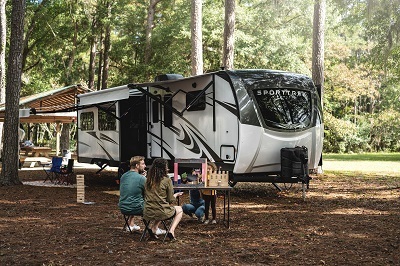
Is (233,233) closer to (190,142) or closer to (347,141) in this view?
(190,142)

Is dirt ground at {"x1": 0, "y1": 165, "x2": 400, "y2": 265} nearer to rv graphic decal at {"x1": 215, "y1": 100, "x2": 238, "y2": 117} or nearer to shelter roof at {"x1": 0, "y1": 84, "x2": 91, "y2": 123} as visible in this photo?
rv graphic decal at {"x1": 215, "y1": 100, "x2": 238, "y2": 117}

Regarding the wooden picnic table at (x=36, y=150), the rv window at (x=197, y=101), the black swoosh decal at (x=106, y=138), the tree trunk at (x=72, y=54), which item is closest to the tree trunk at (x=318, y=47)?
the rv window at (x=197, y=101)

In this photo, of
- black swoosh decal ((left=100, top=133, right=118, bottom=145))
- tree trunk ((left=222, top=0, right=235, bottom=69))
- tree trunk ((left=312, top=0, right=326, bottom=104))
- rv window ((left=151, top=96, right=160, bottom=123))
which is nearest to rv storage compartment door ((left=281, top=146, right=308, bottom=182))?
rv window ((left=151, top=96, right=160, bottom=123))

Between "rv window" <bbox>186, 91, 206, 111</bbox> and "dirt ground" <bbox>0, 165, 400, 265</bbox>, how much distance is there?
2040 millimetres

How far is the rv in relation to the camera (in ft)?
35.8

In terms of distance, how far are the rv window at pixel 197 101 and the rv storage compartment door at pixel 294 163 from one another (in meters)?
2.17

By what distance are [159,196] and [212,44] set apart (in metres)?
18.9

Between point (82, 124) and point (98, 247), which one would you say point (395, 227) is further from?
point (82, 124)

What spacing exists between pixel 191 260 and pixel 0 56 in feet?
59.9

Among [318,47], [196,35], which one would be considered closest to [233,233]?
[196,35]

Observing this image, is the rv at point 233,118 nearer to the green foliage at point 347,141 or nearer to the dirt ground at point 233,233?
the dirt ground at point 233,233

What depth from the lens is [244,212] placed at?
9.84 meters

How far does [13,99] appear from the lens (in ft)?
47.2

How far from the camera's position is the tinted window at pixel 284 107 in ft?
36.4
